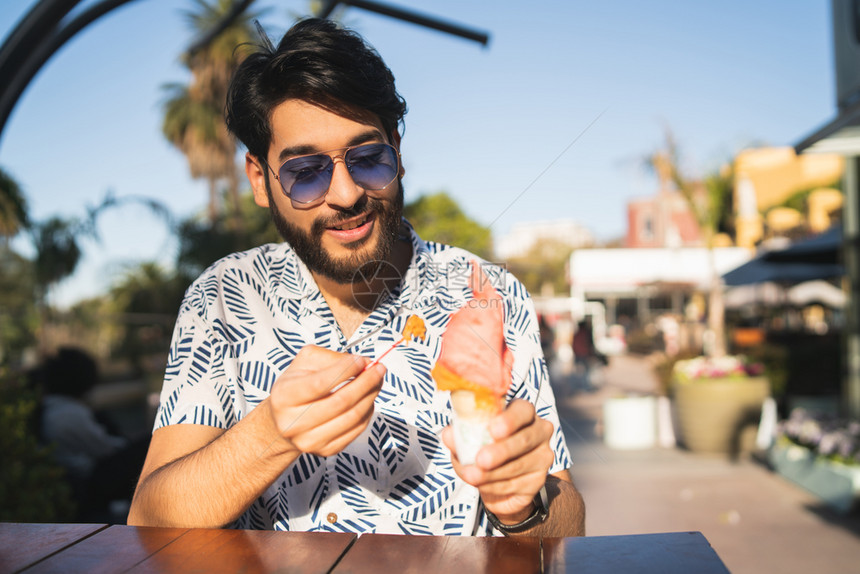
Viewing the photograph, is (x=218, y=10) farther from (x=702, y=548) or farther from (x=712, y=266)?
(x=702, y=548)

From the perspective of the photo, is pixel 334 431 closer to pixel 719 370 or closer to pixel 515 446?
pixel 515 446

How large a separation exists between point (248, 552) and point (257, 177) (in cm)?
130

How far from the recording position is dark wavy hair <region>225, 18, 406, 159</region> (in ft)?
5.99

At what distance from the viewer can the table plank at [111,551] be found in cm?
116

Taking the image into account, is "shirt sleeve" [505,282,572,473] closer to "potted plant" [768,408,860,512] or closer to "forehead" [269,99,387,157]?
"forehead" [269,99,387,157]

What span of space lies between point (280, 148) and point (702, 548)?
4.88 feet

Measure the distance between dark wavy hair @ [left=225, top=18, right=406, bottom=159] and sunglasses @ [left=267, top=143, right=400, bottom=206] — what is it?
140 mm

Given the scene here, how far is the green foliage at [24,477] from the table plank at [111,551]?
101 inches

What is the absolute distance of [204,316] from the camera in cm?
188

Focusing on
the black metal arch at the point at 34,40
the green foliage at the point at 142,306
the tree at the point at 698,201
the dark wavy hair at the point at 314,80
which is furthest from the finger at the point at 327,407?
the tree at the point at 698,201

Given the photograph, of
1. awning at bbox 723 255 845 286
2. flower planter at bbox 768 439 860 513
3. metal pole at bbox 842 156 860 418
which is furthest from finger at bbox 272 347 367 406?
awning at bbox 723 255 845 286

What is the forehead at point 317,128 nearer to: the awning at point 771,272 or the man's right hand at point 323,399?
the man's right hand at point 323,399

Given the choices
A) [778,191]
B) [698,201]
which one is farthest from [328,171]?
[778,191]

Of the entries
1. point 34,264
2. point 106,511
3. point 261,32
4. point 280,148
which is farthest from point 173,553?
point 34,264
